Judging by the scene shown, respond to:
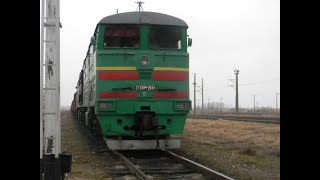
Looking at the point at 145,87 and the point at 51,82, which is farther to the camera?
the point at 145,87

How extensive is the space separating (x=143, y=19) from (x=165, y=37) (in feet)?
2.48

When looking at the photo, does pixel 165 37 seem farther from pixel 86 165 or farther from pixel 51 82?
pixel 51 82

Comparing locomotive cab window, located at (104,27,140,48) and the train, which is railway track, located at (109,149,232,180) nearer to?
the train

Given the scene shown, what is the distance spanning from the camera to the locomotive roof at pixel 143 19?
11.4 metres

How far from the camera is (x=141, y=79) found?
36.6ft

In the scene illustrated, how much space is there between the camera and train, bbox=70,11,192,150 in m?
11.1

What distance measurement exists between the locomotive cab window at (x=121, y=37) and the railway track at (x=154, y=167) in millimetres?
2929

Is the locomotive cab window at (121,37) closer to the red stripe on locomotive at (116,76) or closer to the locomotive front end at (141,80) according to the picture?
the locomotive front end at (141,80)

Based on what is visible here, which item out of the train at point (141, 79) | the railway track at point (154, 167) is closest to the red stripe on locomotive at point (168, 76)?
the train at point (141, 79)

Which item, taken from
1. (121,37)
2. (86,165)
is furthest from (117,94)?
(86,165)
